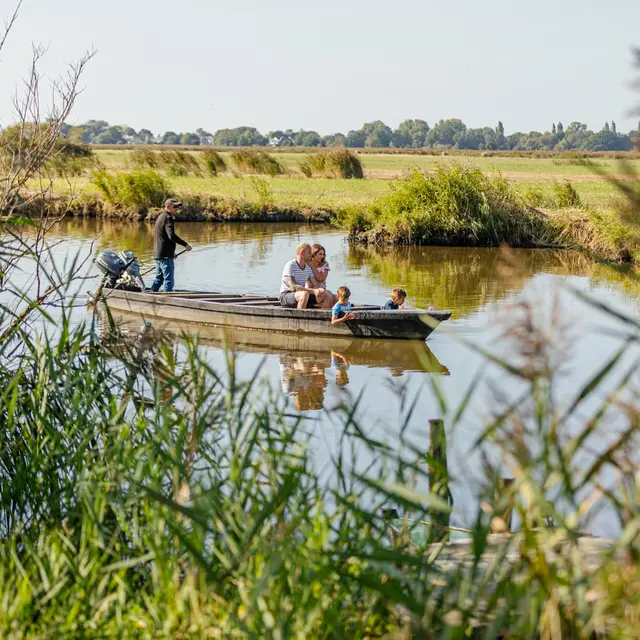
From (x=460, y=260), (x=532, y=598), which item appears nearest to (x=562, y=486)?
(x=532, y=598)

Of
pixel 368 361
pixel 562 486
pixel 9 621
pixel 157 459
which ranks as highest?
pixel 562 486

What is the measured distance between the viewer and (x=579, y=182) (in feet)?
140

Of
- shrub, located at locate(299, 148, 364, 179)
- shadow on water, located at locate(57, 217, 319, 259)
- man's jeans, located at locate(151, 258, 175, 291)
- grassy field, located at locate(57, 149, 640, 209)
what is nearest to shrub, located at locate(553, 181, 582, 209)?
grassy field, located at locate(57, 149, 640, 209)

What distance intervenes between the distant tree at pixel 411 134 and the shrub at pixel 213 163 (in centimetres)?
10843

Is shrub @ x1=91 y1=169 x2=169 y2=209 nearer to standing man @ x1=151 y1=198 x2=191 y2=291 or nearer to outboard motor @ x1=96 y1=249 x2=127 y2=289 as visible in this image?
standing man @ x1=151 y1=198 x2=191 y2=291

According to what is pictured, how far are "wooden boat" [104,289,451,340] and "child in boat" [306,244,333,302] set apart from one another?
42cm

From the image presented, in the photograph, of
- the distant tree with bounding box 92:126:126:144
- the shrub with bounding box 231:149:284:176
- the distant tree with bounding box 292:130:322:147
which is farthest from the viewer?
the distant tree with bounding box 92:126:126:144

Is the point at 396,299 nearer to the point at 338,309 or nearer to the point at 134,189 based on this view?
the point at 338,309

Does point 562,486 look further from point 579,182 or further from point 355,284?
point 579,182

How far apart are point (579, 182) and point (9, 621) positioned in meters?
41.6

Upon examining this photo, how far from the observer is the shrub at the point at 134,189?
32031 millimetres

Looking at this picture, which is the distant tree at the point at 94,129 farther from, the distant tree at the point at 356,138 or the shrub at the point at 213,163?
the shrub at the point at 213,163

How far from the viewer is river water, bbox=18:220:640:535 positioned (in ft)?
10.0

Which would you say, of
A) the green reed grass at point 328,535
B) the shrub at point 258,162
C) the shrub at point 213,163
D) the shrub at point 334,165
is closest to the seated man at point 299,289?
the green reed grass at point 328,535
